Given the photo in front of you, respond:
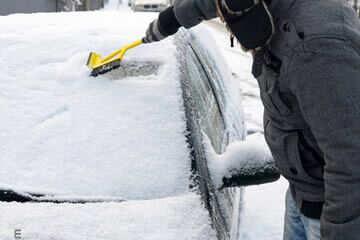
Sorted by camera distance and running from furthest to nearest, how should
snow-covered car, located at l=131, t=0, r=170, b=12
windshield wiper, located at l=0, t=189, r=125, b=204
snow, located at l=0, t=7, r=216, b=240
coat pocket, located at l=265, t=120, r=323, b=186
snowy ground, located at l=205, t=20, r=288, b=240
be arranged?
snow-covered car, located at l=131, t=0, r=170, b=12
snowy ground, located at l=205, t=20, r=288, b=240
windshield wiper, located at l=0, t=189, r=125, b=204
snow, located at l=0, t=7, r=216, b=240
coat pocket, located at l=265, t=120, r=323, b=186

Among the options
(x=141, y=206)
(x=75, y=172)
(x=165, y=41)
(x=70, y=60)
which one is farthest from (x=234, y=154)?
(x=70, y=60)

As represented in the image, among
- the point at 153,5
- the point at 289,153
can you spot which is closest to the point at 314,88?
the point at 289,153

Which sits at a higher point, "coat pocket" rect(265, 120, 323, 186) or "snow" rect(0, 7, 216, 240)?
"coat pocket" rect(265, 120, 323, 186)

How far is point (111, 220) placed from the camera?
1494mm

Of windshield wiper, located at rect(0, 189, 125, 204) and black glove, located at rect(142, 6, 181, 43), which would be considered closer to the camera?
windshield wiper, located at rect(0, 189, 125, 204)

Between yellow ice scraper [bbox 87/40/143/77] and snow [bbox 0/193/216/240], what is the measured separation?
0.66 m

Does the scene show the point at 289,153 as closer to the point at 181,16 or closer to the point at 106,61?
the point at 181,16

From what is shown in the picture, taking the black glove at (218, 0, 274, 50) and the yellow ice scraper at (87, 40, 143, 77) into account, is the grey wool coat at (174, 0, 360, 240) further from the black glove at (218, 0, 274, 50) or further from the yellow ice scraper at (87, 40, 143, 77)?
the yellow ice scraper at (87, 40, 143, 77)

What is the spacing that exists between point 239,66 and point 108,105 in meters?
6.93

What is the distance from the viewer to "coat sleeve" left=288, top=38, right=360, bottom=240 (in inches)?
44.9

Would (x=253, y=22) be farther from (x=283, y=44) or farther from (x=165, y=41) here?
(x=165, y=41)

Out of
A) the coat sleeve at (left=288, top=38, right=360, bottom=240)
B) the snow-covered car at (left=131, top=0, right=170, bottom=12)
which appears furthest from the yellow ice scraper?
the snow-covered car at (left=131, top=0, right=170, bottom=12)

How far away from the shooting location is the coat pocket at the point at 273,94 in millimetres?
1316

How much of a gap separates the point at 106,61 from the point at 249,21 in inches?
36.7
